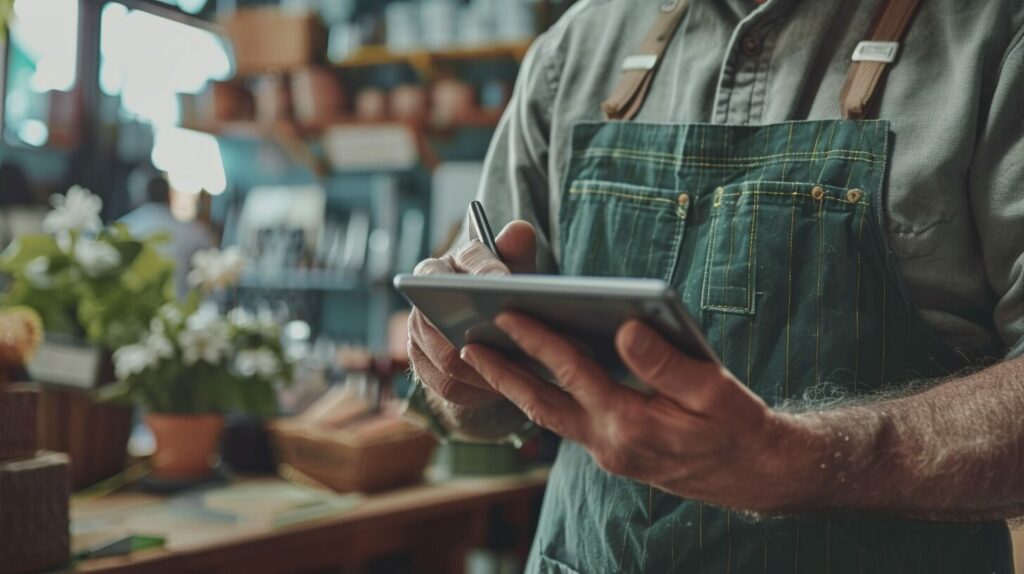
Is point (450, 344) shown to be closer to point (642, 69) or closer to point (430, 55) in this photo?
point (642, 69)

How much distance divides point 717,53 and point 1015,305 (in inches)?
17.0

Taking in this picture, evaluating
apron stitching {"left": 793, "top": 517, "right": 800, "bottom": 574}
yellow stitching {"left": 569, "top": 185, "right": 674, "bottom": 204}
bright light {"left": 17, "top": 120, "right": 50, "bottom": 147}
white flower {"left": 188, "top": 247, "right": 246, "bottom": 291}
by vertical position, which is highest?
bright light {"left": 17, "top": 120, "right": 50, "bottom": 147}

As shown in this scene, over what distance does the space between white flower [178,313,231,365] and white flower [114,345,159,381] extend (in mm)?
70

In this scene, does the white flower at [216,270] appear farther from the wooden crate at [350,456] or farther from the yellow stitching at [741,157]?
the yellow stitching at [741,157]

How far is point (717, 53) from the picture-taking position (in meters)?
1.09

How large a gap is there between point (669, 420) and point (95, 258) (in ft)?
5.42

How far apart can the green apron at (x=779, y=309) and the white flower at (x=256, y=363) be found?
1211 mm

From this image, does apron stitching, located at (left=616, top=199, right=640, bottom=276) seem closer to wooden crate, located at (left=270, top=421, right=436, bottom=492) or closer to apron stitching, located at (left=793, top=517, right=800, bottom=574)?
apron stitching, located at (left=793, top=517, right=800, bottom=574)

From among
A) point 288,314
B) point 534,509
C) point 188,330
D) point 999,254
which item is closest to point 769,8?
point 999,254

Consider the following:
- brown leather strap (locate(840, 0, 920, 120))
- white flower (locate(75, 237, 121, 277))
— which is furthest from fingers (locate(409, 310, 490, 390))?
white flower (locate(75, 237, 121, 277))

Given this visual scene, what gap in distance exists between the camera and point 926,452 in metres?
0.77

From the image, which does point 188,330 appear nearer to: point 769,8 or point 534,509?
point 534,509

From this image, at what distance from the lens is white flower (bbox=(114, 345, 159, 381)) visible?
192 cm

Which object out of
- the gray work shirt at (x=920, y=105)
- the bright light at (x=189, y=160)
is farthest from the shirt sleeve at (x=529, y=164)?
the bright light at (x=189, y=160)
